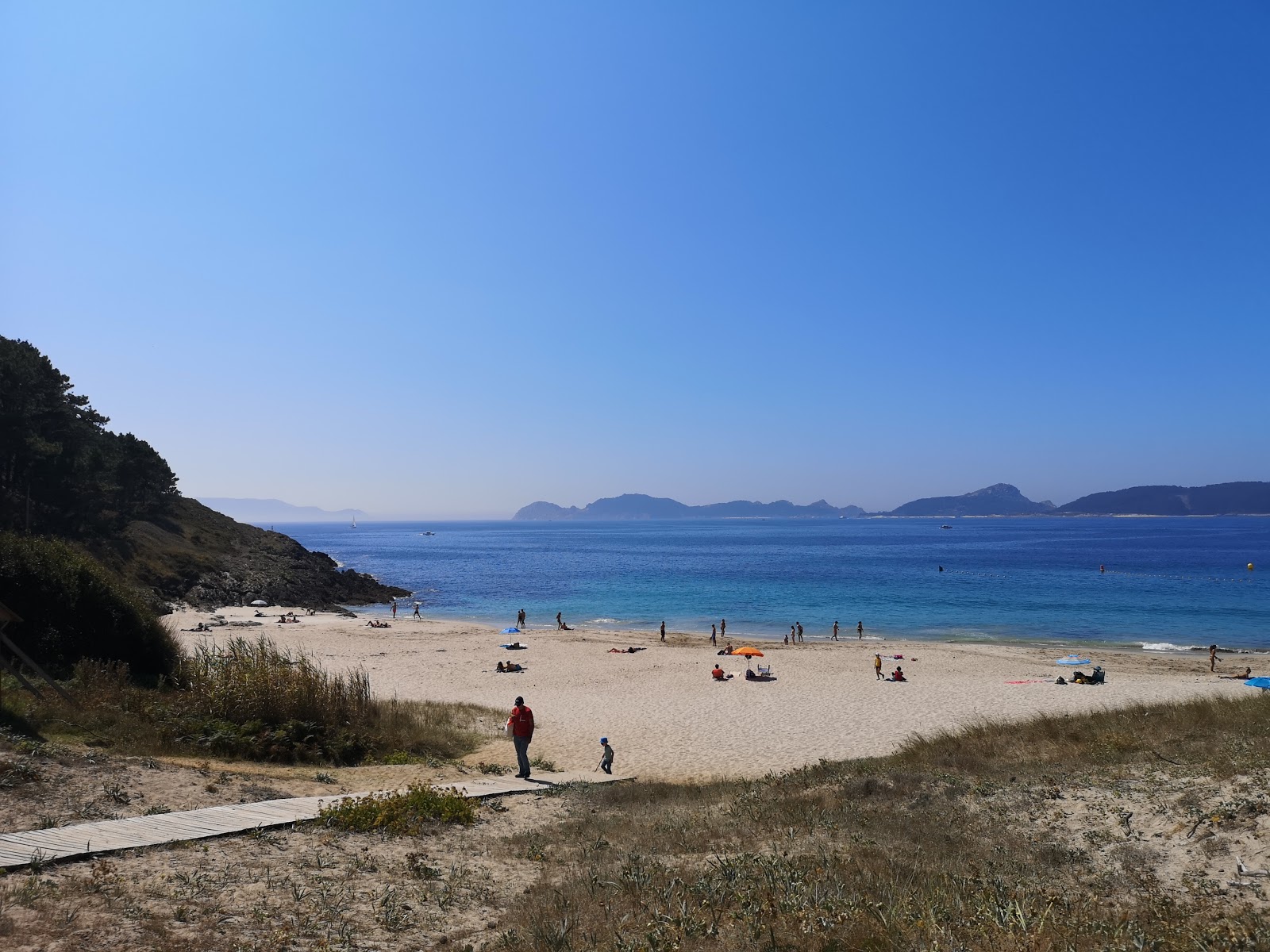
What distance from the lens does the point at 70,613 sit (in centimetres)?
1482

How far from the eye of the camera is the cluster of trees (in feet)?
129

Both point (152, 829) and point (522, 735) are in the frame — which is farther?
point (522, 735)

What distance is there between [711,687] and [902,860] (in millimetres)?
20488

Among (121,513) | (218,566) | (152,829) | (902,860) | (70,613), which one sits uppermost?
(121,513)

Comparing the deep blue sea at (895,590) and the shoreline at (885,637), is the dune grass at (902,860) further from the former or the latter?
the deep blue sea at (895,590)

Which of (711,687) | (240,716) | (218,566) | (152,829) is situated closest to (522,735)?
(240,716)

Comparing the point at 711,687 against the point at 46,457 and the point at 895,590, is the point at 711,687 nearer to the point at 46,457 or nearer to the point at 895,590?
the point at 46,457

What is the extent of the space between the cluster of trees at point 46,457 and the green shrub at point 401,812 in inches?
1473

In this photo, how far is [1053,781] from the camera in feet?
30.2

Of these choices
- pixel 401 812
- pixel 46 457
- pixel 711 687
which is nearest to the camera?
pixel 401 812

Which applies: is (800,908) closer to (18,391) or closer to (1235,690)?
(1235,690)

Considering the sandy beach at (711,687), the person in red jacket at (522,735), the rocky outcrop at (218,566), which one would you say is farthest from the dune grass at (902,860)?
the rocky outcrop at (218,566)

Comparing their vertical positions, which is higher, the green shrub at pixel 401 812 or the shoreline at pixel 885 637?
the green shrub at pixel 401 812

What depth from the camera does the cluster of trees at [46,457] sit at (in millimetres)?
39312
